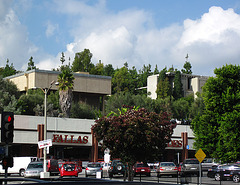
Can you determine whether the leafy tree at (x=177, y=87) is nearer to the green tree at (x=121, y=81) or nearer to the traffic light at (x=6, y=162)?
the green tree at (x=121, y=81)

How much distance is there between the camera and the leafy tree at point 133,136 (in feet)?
101

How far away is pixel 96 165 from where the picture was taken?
43750mm

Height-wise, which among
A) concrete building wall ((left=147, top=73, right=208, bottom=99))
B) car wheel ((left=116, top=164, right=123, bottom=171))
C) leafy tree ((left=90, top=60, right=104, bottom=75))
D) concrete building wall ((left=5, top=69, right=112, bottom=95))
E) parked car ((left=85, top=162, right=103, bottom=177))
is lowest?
parked car ((left=85, top=162, right=103, bottom=177))

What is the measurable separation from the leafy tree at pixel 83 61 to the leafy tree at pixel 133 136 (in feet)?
345

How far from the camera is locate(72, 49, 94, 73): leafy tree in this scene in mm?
136875

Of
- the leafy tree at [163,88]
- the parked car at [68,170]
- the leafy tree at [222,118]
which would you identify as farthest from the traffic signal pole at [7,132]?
the leafy tree at [163,88]

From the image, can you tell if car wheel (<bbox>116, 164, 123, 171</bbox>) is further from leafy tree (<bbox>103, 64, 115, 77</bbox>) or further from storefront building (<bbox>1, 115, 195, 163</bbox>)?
leafy tree (<bbox>103, 64, 115, 77</bbox>)

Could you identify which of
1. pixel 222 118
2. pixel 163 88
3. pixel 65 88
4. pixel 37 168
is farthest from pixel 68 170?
pixel 163 88

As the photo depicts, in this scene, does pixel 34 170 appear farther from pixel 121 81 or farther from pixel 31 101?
pixel 121 81

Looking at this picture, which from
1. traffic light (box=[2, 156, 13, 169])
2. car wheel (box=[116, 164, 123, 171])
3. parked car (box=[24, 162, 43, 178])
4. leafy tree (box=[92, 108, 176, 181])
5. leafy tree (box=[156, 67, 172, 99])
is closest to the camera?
traffic light (box=[2, 156, 13, 169])

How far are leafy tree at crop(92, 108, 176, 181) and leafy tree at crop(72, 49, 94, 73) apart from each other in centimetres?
10513

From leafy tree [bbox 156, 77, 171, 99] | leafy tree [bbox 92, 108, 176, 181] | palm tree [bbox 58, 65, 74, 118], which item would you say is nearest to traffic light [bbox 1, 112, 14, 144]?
leafy tree [bbox 92, 108, 176, 181]

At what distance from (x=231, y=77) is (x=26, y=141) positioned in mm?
27321

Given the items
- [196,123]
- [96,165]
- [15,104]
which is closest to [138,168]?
[96,165]
